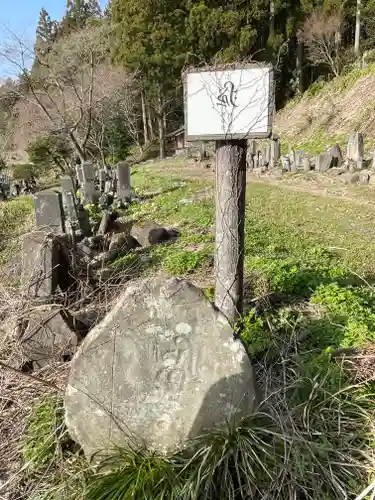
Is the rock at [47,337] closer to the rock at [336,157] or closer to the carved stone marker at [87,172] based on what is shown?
the carved stone marker at [87,172]

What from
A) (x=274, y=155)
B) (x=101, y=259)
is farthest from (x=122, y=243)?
(x=274, y=155)

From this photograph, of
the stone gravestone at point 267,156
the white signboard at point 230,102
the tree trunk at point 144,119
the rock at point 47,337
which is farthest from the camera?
the tree trunk at point 144,119

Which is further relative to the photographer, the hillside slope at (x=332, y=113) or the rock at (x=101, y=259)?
the hillside slope at (x=332, y=113)

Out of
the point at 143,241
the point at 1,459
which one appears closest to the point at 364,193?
the point at 143,241

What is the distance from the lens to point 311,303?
3668mm

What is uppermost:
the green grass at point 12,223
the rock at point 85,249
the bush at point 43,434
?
the bush at point 43,434

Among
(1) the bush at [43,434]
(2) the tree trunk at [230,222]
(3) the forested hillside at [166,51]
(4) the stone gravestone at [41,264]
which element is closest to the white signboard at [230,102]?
(2) the tree trunk at [230,222]

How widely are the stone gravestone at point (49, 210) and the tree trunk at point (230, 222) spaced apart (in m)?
3.72

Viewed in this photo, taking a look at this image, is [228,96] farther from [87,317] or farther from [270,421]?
[87,317]

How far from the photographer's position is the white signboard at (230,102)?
256cm

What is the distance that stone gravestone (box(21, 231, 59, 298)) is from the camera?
3896 mm

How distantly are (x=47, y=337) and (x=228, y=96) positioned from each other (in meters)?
2.26

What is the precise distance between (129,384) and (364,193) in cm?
892

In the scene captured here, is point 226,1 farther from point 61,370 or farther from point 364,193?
point 61,370
